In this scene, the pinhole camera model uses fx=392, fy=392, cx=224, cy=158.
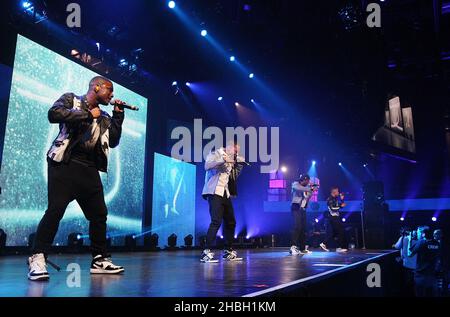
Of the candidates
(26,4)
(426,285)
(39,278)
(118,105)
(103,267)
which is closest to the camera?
(39,278)

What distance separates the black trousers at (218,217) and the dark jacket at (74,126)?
215cm

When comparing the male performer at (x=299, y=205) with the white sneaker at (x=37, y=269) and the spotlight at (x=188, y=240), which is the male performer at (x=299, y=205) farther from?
the white sneaker at (x=37, y=269)

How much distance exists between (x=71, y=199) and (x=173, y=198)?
9.46m

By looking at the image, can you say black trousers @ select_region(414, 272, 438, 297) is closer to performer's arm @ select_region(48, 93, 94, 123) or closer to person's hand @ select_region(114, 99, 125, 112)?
person's hand @ select_region(114, 99, 125, 112)

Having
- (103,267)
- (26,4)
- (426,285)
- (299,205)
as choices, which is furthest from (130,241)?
(103,267)

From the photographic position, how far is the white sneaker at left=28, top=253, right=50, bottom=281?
8.67ft

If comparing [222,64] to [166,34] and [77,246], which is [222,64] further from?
[77,246]

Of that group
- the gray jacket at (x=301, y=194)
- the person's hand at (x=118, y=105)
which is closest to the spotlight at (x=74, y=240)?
the gray jacket at (x=301, y=194)

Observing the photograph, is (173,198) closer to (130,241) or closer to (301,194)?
(130,241)

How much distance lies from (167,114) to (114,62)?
3.26 metres

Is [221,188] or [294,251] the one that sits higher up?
[221,188]

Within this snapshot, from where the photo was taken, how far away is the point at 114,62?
10.6 m

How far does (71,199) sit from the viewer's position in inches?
119

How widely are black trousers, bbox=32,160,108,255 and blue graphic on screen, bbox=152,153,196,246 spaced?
860 centimetres
